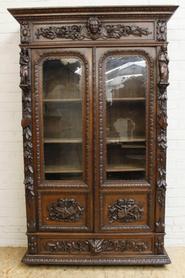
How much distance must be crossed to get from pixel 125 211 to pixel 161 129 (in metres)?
0.74

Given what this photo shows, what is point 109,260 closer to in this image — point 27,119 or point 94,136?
point 94,136

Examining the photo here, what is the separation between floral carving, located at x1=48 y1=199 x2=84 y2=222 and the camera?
97.6 inches

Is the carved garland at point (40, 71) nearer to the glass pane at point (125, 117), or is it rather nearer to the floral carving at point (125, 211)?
the glass pane at point (125, 117)

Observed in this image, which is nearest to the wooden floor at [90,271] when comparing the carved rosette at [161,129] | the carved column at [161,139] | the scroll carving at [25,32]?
the carved column at [161,139]

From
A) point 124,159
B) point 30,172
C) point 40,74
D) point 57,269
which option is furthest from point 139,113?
point 57,269

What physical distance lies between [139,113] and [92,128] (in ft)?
1.36

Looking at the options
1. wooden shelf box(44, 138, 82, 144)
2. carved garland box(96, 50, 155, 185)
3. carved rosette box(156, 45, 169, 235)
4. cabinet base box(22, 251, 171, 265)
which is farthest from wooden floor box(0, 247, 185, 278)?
wooden shelf box(44, 138, 82, 144)

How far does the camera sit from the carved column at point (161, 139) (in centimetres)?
231

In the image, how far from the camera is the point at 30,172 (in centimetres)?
244

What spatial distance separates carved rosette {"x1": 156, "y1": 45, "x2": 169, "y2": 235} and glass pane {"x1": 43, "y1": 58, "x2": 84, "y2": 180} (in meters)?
0.64

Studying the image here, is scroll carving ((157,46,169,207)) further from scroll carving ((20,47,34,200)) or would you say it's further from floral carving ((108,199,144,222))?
scroll carving ((20,47,34,200))

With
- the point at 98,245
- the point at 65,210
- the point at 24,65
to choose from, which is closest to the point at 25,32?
the point at 24,65

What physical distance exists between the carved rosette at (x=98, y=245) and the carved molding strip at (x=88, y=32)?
5.47ft

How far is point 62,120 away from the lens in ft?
8.21
